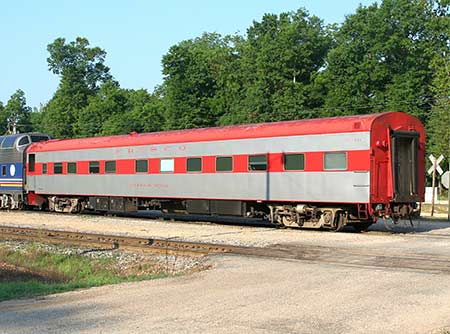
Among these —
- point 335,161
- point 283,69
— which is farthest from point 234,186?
point 283,69

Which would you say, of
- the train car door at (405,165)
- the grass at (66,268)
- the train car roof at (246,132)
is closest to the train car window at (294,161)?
the train car roof at (246,132)

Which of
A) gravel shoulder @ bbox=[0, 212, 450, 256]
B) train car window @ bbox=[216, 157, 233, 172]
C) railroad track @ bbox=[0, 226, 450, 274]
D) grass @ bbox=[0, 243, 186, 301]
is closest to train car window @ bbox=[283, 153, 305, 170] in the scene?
gravel shoulder @ bbox=[0, 212, 450, 256]

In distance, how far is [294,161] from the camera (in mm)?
21031

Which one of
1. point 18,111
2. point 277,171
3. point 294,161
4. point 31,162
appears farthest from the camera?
point 18,111

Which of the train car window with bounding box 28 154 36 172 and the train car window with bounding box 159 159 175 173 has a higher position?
the train car window with bounding box 28 154 36 172

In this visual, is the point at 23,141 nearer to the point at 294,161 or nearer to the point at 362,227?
the point at 294,161

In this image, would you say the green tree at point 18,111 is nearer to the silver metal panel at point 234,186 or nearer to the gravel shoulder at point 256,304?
the silver metal panel at point 234,186

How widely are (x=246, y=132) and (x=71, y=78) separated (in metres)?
79.4

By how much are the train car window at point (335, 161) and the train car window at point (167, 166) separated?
6.98 m

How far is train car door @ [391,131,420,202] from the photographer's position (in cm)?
1964

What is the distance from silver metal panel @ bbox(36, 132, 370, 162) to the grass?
727 cm

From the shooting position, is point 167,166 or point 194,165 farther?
point 167,166

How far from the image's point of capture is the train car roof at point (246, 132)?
19688 millimetres

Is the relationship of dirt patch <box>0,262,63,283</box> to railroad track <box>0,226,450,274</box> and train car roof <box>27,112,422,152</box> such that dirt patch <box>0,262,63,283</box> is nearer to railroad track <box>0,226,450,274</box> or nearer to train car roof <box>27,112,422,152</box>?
railroad track <box>0,226,450,274</box>
